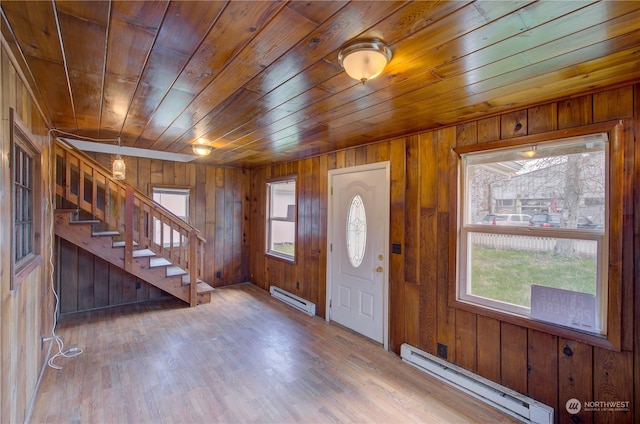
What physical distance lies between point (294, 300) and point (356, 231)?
1714mm

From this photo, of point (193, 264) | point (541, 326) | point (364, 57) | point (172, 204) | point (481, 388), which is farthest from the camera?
point (172, 204)

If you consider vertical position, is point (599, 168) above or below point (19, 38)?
below

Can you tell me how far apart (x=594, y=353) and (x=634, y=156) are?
52.2 inches

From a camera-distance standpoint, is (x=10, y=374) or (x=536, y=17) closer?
(x=536, y=17)

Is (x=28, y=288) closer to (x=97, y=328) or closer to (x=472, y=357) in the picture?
(x=97, y=328)

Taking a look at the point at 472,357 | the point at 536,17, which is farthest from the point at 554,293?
the point at 536,17

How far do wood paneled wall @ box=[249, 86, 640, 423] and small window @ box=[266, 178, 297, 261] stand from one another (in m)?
0.86

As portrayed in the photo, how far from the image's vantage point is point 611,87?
1893 mm

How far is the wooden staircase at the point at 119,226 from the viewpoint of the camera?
3750mm

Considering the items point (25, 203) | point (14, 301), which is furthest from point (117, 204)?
point (14, 301)

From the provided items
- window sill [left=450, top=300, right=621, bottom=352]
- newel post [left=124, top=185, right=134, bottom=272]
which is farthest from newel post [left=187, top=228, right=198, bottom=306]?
window sill [left=450, top=300, right=621, bottom=352]

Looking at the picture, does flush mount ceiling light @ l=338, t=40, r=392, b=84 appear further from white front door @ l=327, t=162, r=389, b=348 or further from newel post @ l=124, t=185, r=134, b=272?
newel post @ l=124, t=185, r=134, b=272

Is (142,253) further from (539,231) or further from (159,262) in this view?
(539,231)

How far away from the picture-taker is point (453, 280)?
8.80 feet
